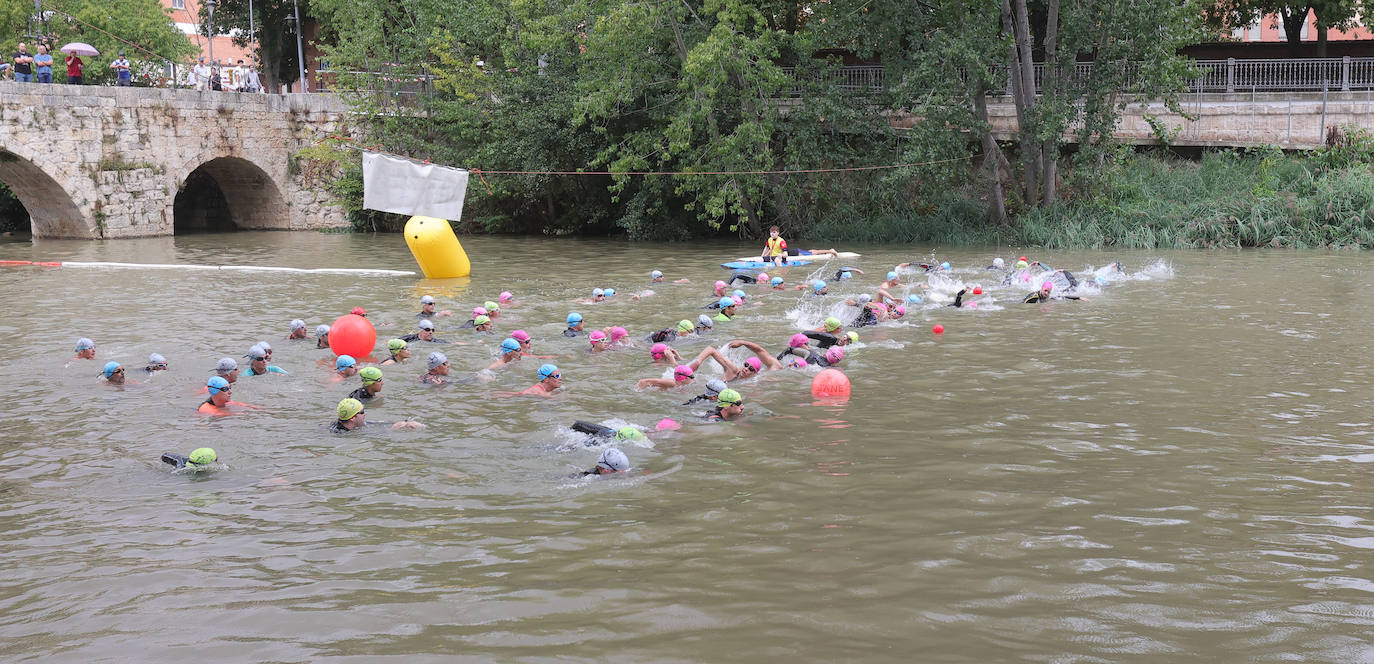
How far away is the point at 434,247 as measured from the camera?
20969mm

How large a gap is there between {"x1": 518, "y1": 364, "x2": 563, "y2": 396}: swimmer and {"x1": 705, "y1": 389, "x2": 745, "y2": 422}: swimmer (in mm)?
1831

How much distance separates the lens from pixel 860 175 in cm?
2791

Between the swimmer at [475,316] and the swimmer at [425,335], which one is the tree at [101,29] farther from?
the swimmer at [425,335]

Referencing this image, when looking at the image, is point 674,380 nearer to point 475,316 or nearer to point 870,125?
point 475,316

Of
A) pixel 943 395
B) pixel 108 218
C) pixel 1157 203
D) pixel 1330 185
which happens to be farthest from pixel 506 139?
pixel 943 395

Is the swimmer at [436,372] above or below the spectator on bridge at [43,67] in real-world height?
below

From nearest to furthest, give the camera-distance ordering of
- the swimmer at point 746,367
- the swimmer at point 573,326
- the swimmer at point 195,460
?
the swimmer at point 195,460 → the swimmer at point 746,367 → the swimmer at point 573,326

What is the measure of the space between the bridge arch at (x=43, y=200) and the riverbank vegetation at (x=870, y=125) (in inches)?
403

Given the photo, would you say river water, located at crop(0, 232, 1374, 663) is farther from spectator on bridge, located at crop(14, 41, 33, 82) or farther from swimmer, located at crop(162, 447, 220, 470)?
spectator on bridge, located at crop(14, 41, 33, 82)

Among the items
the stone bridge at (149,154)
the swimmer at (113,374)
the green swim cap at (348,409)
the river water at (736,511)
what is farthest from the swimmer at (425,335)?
the stone bridge at (149,154)

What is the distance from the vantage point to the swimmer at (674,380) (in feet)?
35.2

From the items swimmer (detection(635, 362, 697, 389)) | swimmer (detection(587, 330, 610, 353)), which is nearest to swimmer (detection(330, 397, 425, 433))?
swimmer (detection(635, 362, 697, 389))

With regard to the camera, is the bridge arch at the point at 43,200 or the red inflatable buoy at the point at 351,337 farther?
the bridge arch at the point at 43,200

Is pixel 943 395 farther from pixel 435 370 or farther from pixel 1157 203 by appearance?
pixel 1157 203
